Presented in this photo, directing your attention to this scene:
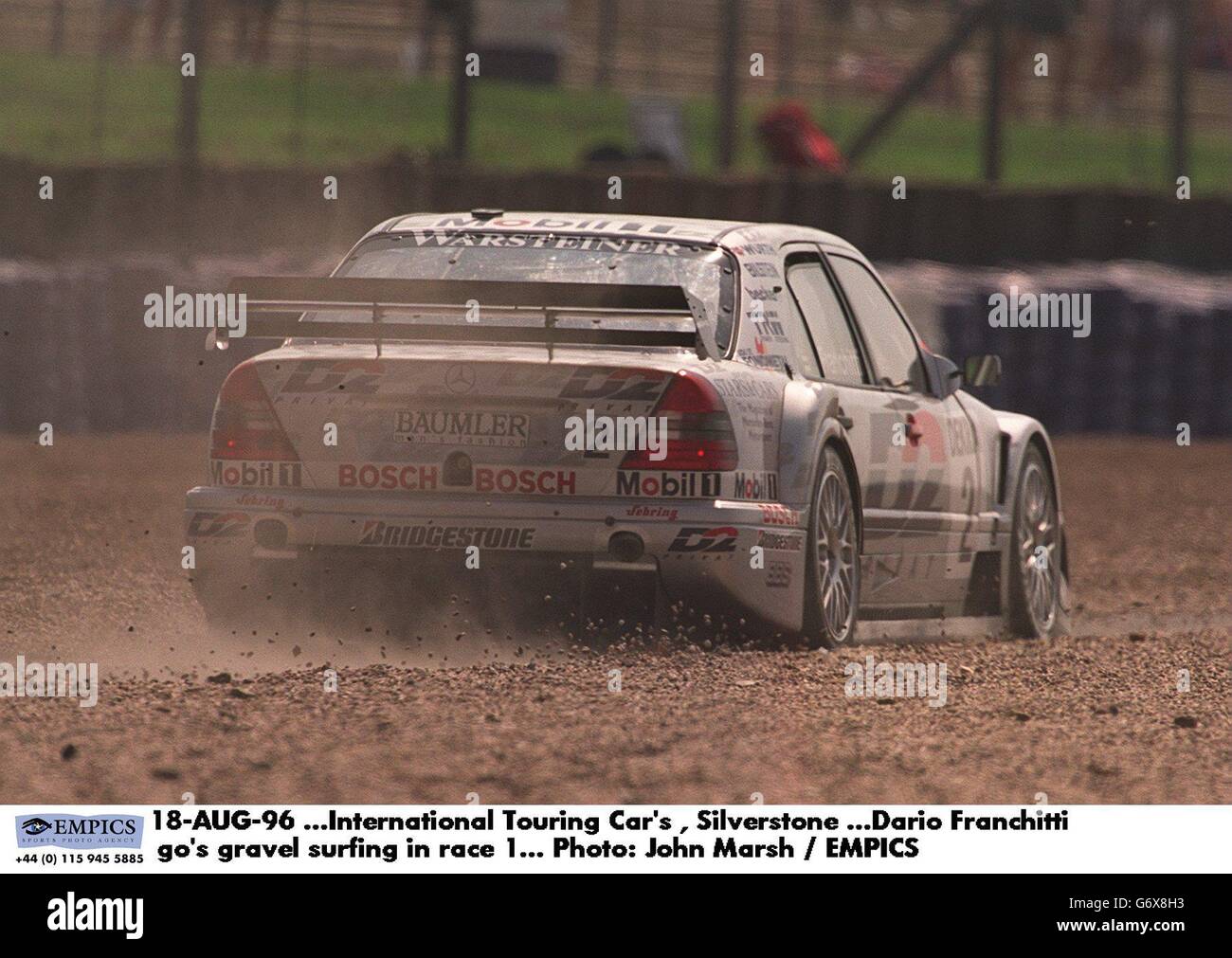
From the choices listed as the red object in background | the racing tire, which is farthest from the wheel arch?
the red object in background

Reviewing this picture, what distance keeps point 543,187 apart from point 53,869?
16.7 metres

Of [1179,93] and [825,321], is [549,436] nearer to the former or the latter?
[825,321]

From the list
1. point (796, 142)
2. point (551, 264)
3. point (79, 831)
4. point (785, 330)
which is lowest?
point (79, 831)

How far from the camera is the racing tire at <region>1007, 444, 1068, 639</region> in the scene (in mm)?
9422

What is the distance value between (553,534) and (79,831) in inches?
98.7

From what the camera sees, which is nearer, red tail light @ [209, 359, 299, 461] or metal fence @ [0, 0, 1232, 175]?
red tail light @ [209, 359, 299, 461]

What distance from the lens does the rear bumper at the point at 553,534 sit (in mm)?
7145

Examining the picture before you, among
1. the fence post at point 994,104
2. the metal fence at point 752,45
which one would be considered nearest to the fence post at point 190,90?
the metal fence at point 752,45

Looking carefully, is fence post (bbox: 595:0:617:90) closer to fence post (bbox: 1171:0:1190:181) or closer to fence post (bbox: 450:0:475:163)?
fence post (bbox: 1171:0:1190:181)

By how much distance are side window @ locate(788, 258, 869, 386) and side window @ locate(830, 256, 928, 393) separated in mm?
126

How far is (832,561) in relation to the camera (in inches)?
307

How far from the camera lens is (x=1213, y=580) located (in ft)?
38.3

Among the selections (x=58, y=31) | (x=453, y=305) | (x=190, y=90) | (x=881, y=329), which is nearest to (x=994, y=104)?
(x=190, y=90)
